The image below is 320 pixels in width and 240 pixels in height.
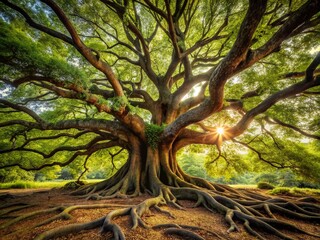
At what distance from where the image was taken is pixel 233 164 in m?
11.8

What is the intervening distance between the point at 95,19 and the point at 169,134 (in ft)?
22.5

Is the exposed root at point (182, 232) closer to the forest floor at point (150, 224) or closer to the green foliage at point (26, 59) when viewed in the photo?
the forest floor at point (150, 224)

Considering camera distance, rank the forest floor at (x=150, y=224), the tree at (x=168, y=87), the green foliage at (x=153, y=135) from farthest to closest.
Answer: the green foliage at (x=153, y=135) → the tree at (x=168, y=87) → the forest floor at (x=150, y=224)

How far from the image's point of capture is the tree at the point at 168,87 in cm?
414

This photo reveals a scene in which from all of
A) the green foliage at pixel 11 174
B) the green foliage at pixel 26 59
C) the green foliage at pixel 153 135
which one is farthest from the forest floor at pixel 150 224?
the green foliage at pixel 11 174

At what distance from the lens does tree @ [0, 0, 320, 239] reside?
4141mm

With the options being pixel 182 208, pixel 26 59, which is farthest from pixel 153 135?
pixel 26 59

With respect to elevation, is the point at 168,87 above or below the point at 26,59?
above

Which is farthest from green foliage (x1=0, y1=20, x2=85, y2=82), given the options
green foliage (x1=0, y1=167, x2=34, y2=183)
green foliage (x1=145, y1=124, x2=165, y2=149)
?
green foliage (x1=0, y1=167, x2=34, y2=183)

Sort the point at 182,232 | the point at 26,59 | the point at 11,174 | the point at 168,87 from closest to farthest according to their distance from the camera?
the point at 182,232, the point at 26,59, the point at 168,87, the point at 11,174

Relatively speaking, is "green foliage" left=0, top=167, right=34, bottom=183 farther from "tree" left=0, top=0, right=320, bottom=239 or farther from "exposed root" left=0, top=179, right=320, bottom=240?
"exposed root" left=0, top=179, right=320, bottom=240

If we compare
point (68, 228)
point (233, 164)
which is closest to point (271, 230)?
point (68, 228)

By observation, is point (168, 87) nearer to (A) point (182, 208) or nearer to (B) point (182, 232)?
(A) point (182, 208)

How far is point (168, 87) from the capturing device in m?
9.97
